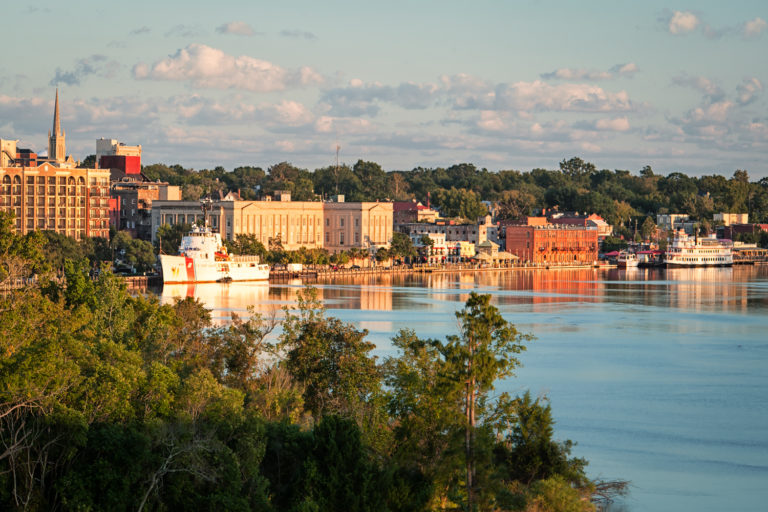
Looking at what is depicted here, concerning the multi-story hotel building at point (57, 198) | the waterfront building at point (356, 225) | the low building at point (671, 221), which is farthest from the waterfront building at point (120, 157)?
the low building at point (671, 221)

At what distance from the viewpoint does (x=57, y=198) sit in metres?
94.2

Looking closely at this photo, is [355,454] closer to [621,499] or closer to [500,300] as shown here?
[621,499]

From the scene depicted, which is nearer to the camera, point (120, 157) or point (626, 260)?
point (120, 157)

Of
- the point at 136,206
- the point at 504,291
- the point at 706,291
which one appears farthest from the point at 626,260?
the point at 136,206

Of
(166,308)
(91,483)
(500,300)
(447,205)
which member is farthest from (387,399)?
(447,205)

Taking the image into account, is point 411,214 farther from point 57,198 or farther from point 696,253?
point 57,198

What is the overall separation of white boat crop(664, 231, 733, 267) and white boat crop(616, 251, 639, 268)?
4.78m

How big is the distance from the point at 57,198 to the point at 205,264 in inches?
670

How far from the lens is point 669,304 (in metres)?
69.2

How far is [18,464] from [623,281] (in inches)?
3264

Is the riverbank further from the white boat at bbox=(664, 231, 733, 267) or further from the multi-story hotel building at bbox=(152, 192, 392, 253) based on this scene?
the white boat at bbox=(664, 231, 733, 267)

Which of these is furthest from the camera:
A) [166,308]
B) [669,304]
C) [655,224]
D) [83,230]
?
[655,224]

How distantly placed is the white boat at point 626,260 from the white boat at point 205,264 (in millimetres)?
49019

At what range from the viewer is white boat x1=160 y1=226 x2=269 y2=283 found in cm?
8106
